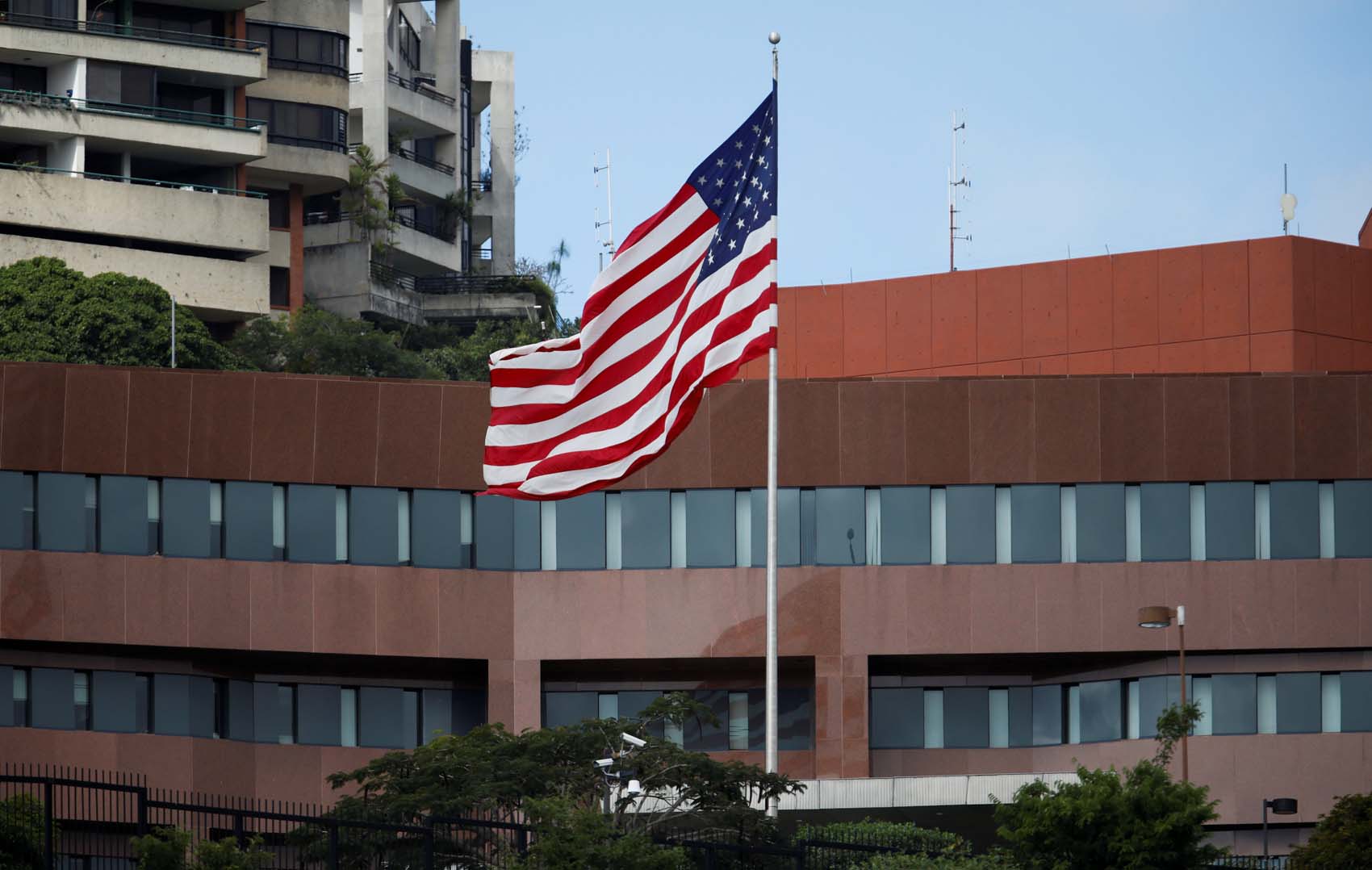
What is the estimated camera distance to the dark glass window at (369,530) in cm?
5541

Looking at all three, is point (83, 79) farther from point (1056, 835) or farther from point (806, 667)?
point (1056, 835)

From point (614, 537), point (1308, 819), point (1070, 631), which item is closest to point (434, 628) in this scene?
point (614, 537)

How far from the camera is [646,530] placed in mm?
55875

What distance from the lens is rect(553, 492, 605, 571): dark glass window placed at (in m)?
55.9

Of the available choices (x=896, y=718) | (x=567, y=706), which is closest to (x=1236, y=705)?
(x=896, y=718)

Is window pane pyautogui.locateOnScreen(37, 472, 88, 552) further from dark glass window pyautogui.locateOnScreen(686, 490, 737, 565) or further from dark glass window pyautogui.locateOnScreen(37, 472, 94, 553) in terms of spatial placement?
dark glass window pyautogui.locateOnScreen(686, 490, 737, 565)

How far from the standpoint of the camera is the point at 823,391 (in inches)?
2180

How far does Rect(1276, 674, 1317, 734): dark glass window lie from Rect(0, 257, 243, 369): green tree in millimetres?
41872

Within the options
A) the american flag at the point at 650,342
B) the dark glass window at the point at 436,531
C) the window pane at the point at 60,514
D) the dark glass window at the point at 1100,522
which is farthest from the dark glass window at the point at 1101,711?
the american flag at the point at 650,342

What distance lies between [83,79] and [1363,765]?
2380 inches

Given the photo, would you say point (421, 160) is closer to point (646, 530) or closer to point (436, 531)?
point (436, 531)

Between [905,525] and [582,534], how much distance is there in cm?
851

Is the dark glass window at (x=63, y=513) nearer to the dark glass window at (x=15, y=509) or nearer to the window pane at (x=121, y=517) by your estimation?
the dark glass window at (x=15, y=509)

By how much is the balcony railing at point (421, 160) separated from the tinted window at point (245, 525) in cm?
5272
